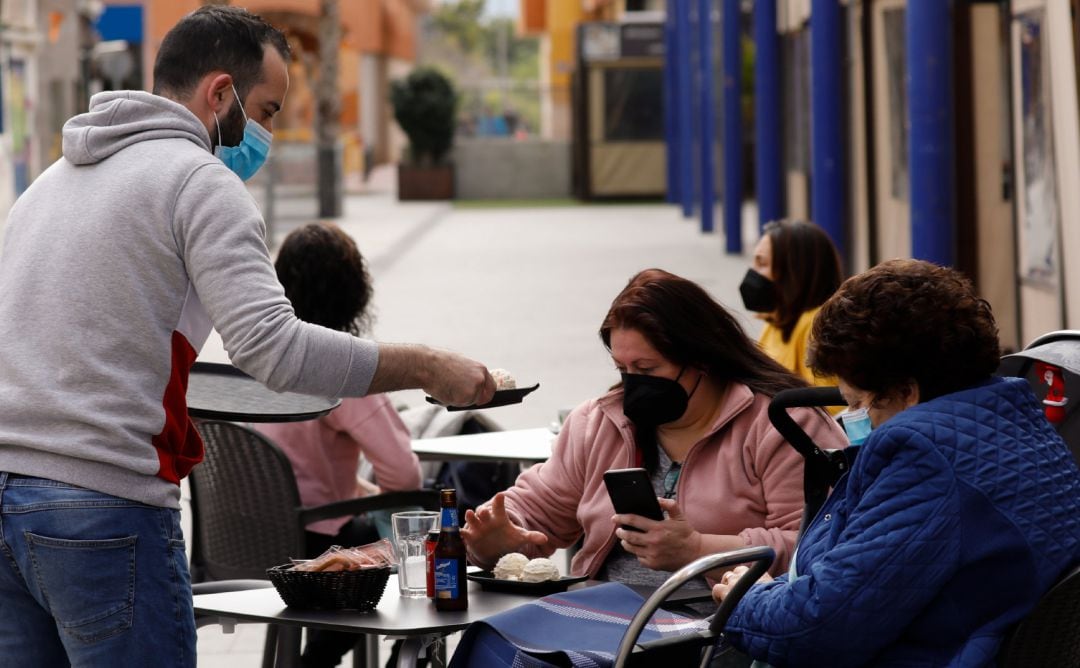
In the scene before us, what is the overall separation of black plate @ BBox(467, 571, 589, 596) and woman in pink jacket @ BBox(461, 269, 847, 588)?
17 cm

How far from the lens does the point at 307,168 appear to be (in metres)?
27.7

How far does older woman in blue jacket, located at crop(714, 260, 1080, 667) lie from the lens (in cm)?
262

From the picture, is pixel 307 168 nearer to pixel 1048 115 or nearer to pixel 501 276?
pixel 501 276

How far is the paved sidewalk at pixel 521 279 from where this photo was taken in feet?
36.1

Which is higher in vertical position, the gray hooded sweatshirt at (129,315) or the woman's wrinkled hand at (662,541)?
the gray hooded sweatshirt at (129,315)

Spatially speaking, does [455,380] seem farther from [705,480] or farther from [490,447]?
[490,447]

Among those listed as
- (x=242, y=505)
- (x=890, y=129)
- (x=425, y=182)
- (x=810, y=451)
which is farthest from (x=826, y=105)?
(x=425, y=182)

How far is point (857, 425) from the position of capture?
10.0 ft

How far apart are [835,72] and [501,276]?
7455 mm

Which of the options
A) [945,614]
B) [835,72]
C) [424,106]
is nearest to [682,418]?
[945,614]

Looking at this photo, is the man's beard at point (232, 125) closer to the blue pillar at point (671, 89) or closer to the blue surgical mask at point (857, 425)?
the blue surgical mask at point (857, 425)

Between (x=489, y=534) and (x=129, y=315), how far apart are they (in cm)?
113

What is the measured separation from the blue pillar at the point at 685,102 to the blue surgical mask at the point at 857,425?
23.9m

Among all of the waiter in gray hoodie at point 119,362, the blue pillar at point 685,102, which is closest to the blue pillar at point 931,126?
the waiter in gray hoodie at point 119,362
